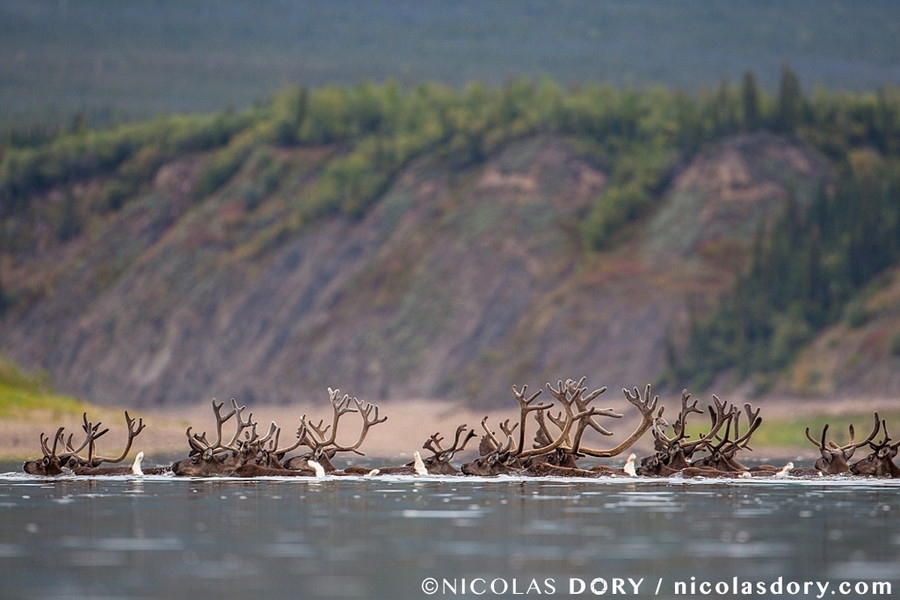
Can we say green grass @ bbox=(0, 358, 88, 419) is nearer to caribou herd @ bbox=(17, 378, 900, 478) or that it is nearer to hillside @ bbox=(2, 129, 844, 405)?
caribou herd @ bbox=(17, 378, 900, 478)

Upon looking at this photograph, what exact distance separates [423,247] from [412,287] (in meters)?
5.33

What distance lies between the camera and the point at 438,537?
113 ft

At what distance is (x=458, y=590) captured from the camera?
2727cm

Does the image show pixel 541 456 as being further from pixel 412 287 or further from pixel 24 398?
pixel 412 287

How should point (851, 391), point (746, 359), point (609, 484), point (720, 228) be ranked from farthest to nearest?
point (720, 228) → point (746, 359) → point (851, 391) → point (609, 484)

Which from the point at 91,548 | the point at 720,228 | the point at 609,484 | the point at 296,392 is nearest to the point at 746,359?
the point at 720,228

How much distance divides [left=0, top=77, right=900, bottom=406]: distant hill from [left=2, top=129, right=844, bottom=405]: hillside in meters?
0.21

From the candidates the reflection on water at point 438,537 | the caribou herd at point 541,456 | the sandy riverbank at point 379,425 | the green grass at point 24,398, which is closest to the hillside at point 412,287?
the sandy riverbank at point 379,425

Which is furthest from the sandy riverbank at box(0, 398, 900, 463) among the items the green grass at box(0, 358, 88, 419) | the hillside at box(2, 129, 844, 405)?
the hillside at box(2, 129, 844, 405)

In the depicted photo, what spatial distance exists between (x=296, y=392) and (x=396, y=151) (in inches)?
1307

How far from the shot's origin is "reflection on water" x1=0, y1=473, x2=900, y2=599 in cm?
2819

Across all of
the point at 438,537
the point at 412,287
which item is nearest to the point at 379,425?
the point at 412,287

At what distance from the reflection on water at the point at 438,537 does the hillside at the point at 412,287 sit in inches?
3302

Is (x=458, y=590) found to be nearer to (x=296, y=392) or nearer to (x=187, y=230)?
(x=296, y=392)
